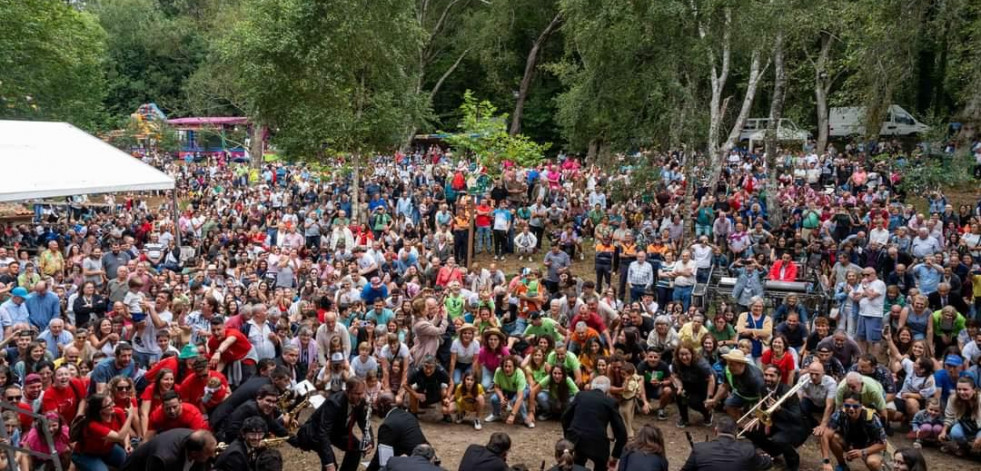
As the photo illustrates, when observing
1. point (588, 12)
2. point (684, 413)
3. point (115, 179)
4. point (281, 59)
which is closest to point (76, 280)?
point (115, 179)

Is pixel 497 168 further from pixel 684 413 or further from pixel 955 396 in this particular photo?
pixel 955 396

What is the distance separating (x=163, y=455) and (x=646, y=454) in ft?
12.0

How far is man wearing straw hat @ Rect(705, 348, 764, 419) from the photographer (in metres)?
8.50

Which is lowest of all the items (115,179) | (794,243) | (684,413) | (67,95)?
(684,413)

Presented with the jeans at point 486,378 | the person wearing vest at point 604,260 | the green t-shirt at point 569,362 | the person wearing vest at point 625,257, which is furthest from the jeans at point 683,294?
the jeans at point 486,378

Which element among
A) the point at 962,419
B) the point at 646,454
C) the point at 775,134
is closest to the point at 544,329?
the point at 646,454

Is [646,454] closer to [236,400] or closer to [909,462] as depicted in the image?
[909,462]

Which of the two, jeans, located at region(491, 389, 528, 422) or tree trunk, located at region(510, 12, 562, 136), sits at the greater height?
tree trunk, located at region(510, 12, 562, 136)

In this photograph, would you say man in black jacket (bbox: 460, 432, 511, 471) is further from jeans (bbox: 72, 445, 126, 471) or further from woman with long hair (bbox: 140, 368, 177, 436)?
jeans (bbox: 72, 445, 126, 471)

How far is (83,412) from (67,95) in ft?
93.6

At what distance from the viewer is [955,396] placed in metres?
8.43

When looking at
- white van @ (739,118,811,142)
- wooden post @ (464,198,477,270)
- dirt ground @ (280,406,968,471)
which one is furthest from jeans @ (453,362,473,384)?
white van @ (739,118,811,142)

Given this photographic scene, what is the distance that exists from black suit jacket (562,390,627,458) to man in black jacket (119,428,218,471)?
316cm

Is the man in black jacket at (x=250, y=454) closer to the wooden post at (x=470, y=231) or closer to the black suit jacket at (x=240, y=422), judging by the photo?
the black suit jacket at (x=240, y=422)
